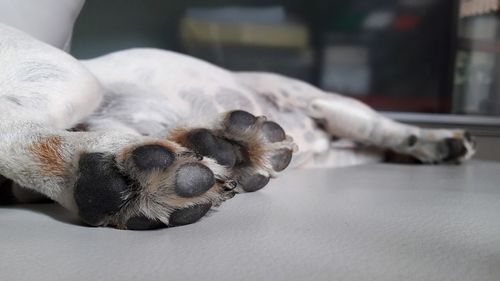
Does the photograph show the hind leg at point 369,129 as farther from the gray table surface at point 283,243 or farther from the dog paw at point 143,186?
the dog paw at point 143,186

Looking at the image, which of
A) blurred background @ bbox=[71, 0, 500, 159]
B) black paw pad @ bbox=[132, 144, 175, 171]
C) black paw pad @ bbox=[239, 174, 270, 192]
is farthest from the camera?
blurred background @ bbox=[71, 0, 500, 159]

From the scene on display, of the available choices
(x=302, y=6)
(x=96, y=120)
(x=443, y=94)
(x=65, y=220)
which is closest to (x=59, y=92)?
(x=96, y=120)

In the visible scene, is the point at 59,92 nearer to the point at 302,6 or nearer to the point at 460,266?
the point at 460,266

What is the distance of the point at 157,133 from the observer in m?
1.20

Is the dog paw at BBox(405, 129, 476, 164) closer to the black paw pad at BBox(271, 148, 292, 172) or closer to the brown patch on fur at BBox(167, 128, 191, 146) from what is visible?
the black paw pad at BBox(271, 148, 292, 172)

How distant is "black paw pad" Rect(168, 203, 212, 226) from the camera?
0.73 metres

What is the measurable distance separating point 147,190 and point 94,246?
0.09 metres

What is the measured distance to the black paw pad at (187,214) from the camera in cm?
73

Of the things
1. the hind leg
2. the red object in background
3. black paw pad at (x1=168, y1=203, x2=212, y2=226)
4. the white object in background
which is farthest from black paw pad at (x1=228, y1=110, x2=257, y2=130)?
the red object in background

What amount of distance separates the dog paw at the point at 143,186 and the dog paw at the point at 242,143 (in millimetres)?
131

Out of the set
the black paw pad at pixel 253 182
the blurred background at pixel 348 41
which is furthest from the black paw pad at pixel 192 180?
the blurred background at pixel 348 41

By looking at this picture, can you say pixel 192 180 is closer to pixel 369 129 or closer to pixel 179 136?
pixel 179 136

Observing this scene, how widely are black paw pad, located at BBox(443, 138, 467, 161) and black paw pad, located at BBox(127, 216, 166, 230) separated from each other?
1171mm

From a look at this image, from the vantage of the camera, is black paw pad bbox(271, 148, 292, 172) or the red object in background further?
the red object in background
